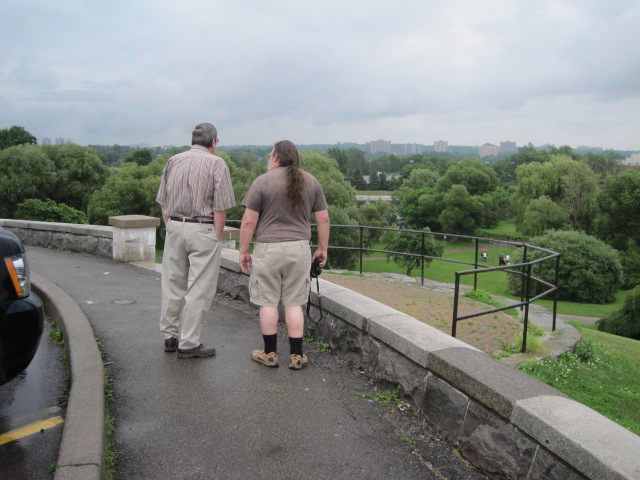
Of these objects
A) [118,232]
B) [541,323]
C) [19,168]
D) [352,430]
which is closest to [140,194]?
[19,168]

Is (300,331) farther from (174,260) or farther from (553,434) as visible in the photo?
(553,434)

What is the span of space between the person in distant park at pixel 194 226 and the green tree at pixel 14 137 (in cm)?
6770

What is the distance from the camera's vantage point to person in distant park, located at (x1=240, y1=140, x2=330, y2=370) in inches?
165

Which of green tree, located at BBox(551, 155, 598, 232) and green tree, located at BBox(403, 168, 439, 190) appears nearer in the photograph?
green tree, located at BBox(551, 155, 598, 232)

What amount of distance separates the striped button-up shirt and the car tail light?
126 cm

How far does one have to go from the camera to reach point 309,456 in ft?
10.6

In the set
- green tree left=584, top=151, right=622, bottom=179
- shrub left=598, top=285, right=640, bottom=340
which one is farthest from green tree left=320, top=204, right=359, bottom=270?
green tree left=584, top=151, right=622, bottom=179

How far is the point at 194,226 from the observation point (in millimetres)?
4457

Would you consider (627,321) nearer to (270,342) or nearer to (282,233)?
(270,342)

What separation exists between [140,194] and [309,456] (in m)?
48.4

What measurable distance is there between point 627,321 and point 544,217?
29563 mm

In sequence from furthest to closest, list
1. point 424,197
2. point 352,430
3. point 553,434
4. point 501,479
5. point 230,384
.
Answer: point 424,197
point 230,384
point 352,430
point 501,479
point 553,434

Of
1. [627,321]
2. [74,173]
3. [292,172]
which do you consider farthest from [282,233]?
[74,173]

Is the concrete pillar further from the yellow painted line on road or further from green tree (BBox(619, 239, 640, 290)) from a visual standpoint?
green tree (BBox(619, 239, 640, 290))
